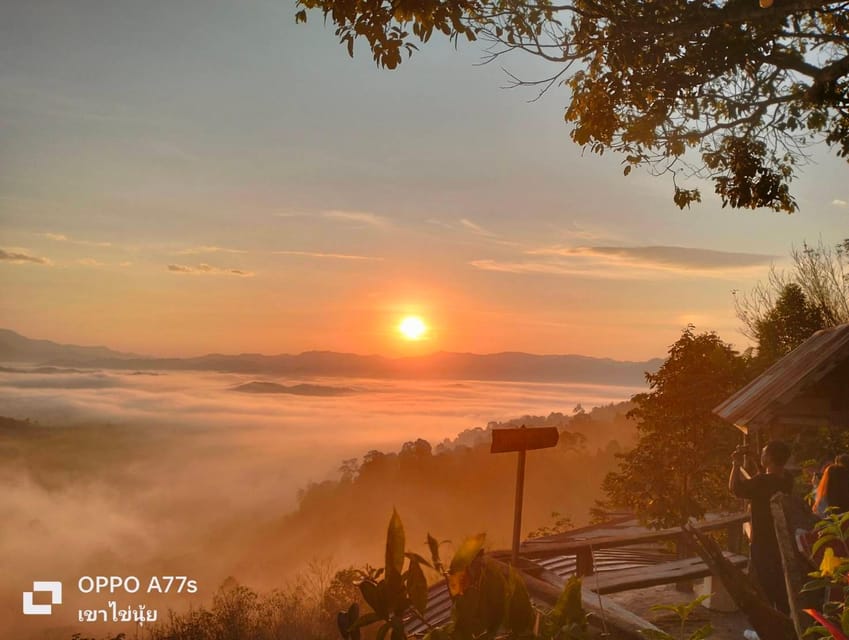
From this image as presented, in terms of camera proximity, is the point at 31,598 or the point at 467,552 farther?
the point at 31,598

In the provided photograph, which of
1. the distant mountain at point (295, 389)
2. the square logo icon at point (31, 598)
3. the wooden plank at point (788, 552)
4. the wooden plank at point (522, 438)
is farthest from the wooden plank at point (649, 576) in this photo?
the distant mountain at point (295, 389)

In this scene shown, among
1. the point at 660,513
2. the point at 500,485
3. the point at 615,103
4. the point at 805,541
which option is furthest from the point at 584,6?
the point at 500,485

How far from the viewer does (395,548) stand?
5.16ft

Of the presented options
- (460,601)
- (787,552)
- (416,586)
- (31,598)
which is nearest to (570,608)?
(460,601)

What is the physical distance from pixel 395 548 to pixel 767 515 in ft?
24.9

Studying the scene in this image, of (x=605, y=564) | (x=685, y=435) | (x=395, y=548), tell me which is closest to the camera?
(x=395, y=548)

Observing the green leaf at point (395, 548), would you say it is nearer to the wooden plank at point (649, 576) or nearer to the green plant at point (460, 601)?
the green plant at point (460, 601)

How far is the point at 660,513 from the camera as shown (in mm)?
14789

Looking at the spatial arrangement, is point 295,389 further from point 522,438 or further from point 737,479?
point 522,438

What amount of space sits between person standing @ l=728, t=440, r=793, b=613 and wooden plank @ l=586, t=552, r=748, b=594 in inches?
36.1

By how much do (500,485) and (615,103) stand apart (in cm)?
7500

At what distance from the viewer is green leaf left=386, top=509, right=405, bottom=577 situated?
1.57 metres

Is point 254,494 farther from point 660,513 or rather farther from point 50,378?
point 660,513

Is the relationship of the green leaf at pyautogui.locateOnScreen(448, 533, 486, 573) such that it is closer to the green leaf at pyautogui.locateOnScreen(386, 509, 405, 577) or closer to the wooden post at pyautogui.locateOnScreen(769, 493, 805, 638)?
the green leaf at pyautogui.locateOnScreen(386, 509, 405, 577)
